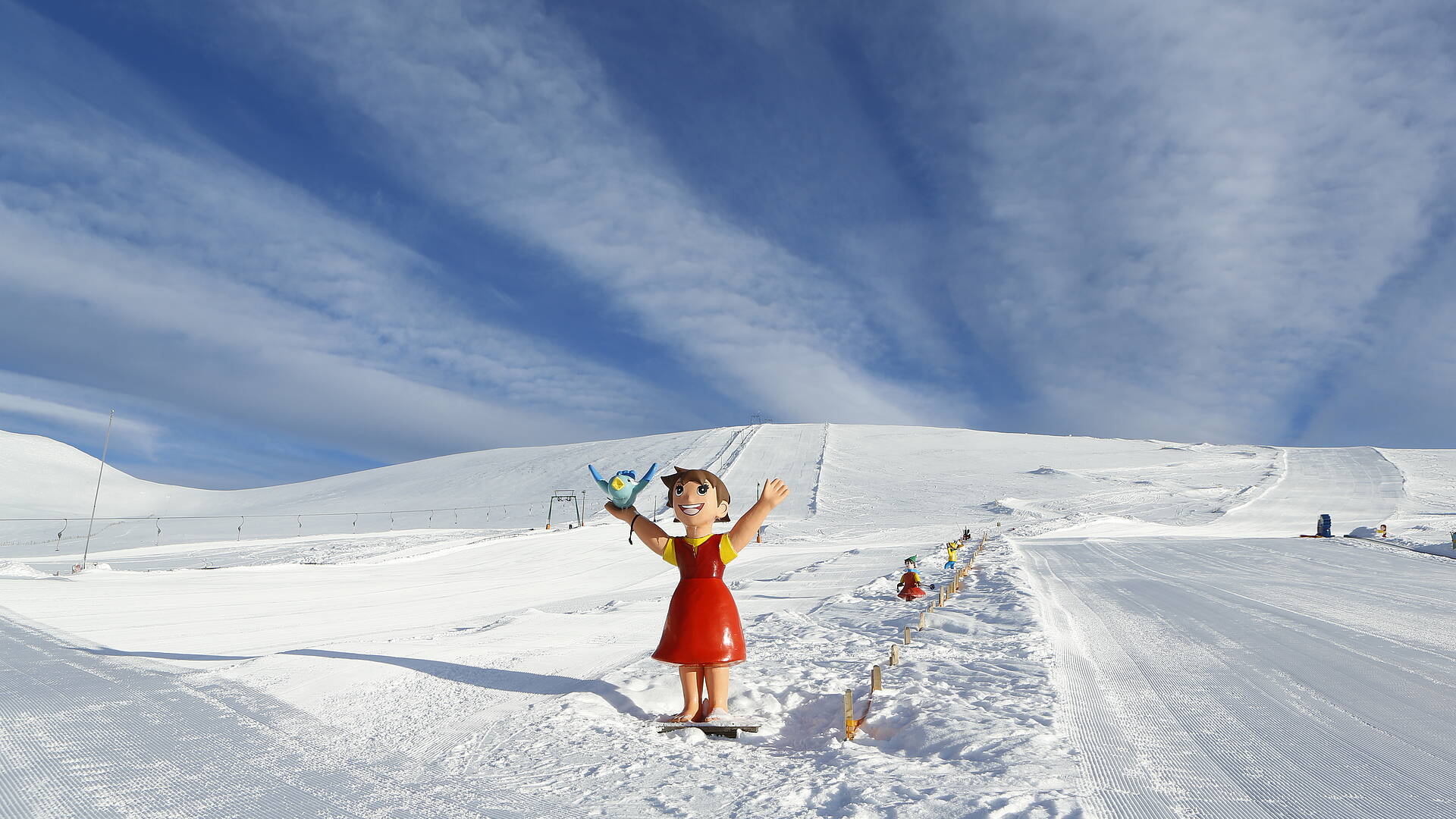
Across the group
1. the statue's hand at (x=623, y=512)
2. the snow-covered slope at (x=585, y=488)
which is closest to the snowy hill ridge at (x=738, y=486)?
the snow-covered slope at (x=585, y=488)

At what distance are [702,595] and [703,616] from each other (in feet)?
0.51

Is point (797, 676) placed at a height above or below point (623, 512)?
below

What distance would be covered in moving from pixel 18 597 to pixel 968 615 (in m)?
15.5

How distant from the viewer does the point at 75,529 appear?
43906 millimetres

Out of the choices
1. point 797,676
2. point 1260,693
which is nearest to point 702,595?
point 797,676

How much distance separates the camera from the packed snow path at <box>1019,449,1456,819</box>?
10.9 ft

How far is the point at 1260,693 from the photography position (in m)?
5.23

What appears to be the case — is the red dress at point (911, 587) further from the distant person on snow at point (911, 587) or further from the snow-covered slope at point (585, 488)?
the snow-covered slope at point (585, 488)

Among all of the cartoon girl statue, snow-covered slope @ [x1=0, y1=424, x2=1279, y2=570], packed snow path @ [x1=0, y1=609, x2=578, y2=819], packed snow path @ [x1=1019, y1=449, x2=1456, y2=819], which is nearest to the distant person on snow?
packed snow path @ [x1=1019, y1=449, x2=1456, y2=819]

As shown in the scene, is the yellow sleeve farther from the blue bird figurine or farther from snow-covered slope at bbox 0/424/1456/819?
snow-covered slope at bbox 0/424/1456/819

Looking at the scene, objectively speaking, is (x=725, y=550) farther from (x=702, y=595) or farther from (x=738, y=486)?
(x=738, y=486)

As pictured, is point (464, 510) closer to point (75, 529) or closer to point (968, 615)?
point (75, 529)

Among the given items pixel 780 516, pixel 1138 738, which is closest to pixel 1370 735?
pixel 1138 738

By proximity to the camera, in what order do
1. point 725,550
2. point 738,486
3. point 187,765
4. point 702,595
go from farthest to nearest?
point 738,486 < point 725,550 < point 702,595 < point 187,765
